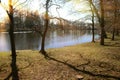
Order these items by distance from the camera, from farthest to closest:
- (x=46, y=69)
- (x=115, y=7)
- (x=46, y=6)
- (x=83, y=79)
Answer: (x=115, y=7)
(x=46, y=6)
(x=46, y=69)
(x=83, y=79)

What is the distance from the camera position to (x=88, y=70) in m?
10.4

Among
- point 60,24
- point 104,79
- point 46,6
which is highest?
point 46,6

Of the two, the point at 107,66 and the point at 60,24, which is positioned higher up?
the point at 60,24

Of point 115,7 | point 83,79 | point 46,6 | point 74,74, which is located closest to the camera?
point 83,79

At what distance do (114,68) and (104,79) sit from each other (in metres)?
2.20

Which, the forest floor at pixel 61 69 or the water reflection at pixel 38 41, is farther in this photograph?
the water reflection at pixel 38 41

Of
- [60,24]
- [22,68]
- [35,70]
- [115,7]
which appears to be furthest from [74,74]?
[115,7]

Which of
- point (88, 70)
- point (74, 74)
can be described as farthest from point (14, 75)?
point (88, 70)

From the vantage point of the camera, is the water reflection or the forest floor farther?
the water reflection

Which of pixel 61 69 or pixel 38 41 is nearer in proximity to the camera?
Answer: pixel 61 69

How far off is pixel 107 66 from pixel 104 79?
251 cm

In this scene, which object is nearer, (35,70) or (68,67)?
(35,70)

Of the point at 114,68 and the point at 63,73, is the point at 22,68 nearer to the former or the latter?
the point at 63,73

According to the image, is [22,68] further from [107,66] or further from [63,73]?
[107,66]
